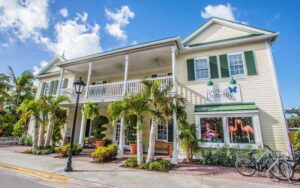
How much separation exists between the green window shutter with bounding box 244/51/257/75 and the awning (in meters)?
2.04

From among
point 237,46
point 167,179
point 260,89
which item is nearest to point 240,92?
point 260,89

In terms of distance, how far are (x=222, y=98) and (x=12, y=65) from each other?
27.3m

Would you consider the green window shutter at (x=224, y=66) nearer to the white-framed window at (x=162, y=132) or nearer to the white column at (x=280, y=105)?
the white column at (x=280, y=105)

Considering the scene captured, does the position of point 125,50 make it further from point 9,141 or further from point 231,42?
point 9,141

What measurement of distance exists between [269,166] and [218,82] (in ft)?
16.9

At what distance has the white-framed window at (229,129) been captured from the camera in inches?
335

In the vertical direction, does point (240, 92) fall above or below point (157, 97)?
above

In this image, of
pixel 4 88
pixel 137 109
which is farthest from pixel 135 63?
pixel 4 88

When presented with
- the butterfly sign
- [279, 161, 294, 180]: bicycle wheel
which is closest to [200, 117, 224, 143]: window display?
the butterfly sign

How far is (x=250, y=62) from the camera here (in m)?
9.62

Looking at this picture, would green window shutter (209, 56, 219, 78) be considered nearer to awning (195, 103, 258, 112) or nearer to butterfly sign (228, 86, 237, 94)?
butterfly sign (228, 86, 237, 94)

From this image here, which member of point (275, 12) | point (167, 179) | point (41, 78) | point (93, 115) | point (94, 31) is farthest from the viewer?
point (41, 78)

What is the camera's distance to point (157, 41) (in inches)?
405

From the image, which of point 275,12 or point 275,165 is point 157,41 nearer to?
point 275,12
